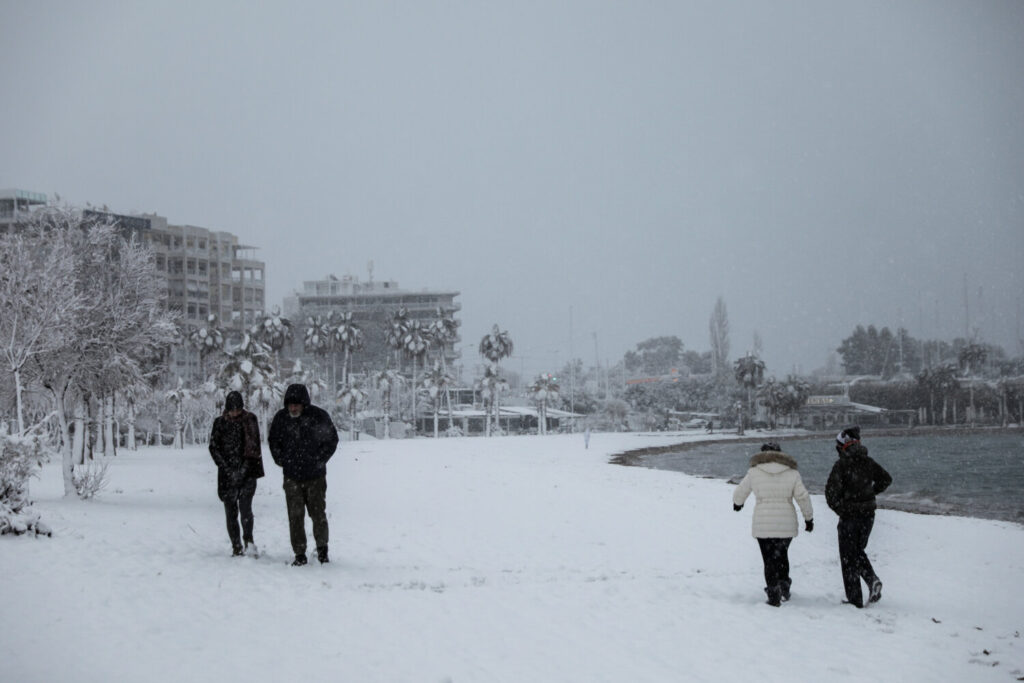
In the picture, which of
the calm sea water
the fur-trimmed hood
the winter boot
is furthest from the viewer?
the calm sea water

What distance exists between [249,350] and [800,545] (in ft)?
159

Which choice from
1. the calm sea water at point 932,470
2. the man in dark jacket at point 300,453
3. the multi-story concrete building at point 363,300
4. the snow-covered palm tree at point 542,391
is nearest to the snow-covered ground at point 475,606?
the man in dark jacket at point 300,453

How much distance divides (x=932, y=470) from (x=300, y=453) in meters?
49.2

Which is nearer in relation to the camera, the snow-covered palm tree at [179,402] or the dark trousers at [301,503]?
the dark trousers at [301,503]

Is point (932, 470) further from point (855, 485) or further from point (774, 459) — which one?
point (774, 459)

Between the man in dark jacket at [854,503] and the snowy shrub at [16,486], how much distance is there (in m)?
9.33

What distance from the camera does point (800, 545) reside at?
566 inches

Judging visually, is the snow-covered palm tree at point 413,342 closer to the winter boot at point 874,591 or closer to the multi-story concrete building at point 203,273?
the multi-story concrete building at point 203,273

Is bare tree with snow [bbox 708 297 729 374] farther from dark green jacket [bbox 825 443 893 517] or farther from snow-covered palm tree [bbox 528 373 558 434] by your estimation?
dark green jacket [bbox 825 443 893 517]

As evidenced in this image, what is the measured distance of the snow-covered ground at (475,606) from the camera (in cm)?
652

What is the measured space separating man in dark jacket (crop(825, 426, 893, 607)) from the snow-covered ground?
0.39 metres

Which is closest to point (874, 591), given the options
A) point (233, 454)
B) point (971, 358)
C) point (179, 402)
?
point (233, 454)

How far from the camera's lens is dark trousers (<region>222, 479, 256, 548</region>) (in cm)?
1009

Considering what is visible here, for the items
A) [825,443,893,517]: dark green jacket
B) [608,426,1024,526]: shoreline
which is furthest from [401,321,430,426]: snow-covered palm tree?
[825,443,893,517]: dark green jacket
